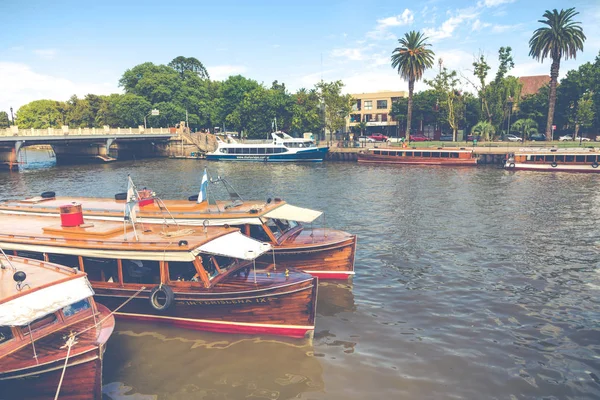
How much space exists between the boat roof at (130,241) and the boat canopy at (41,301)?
2.69 m

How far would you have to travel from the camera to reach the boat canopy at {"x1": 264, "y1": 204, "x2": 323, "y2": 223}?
18984mm

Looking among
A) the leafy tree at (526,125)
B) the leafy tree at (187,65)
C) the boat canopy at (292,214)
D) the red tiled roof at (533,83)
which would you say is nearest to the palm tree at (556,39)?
the leafy tree at (526,125)

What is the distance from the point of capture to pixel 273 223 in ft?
66.6

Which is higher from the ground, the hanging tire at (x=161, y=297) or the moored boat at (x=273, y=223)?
the moored boat at (x=273, y=223)

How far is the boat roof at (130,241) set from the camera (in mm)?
13664

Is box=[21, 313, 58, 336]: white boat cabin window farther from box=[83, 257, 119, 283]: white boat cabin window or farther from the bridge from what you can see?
the bridge

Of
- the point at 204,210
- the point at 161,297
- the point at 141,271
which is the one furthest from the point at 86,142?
the point at 161,297

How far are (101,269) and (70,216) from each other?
3058 millimetres

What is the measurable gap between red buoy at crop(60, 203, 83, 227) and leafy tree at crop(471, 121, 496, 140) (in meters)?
77.4

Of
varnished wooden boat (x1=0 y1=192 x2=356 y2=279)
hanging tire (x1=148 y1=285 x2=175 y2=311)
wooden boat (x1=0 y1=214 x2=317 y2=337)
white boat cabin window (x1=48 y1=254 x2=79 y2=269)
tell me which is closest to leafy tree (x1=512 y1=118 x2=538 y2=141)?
varnished wooden boat (x1=0 y1=192 x2=356 y2=279)

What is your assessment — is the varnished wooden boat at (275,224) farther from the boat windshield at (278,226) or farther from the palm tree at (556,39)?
the palm tree at (556,39)

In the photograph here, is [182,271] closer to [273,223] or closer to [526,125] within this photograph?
[273,223]

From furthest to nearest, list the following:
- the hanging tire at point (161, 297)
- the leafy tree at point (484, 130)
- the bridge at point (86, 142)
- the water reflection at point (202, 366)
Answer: the leafy tree at point (484, 130)
the bridge at point (86, 142)
the hanging tire at point (161, 297)
the water reflection at point (202, 366)

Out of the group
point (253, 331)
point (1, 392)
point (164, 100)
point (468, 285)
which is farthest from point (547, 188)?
point (164, 100)
